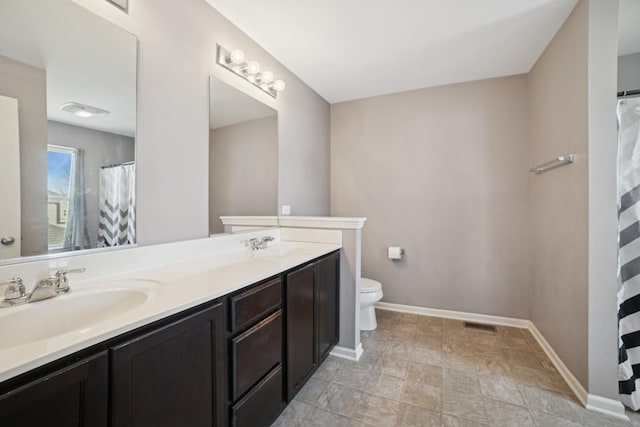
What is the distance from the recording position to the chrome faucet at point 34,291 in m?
0.89

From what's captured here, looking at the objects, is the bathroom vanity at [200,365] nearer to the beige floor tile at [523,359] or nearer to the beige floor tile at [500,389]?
the beige floor tile at [500,389]

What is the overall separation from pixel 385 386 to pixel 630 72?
3.10 meters

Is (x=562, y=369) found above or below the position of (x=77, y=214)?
below

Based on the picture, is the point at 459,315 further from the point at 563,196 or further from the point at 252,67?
the point at 252,67

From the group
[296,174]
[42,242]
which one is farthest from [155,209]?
[296,174]

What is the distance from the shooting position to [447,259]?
2.84 meters

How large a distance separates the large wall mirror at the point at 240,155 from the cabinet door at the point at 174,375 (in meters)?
0.86

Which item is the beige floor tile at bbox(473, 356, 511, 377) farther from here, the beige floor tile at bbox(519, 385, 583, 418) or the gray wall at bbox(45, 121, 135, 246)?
the gray wall at bbox(45, 121, 135, 246)

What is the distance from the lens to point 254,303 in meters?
1.27

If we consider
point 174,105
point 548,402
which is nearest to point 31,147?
point 174,105

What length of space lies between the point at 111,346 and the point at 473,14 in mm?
2538

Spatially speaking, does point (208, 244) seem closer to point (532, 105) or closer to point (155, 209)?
point (155, 209)

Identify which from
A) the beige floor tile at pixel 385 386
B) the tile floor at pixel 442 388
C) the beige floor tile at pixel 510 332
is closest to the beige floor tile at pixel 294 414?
the tile floor at pixel 442 388

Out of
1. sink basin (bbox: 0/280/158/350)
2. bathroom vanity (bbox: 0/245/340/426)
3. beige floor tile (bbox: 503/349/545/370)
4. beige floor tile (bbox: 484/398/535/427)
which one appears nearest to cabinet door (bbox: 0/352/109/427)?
bathroom vanity (bbox: 0/245/340/426)
